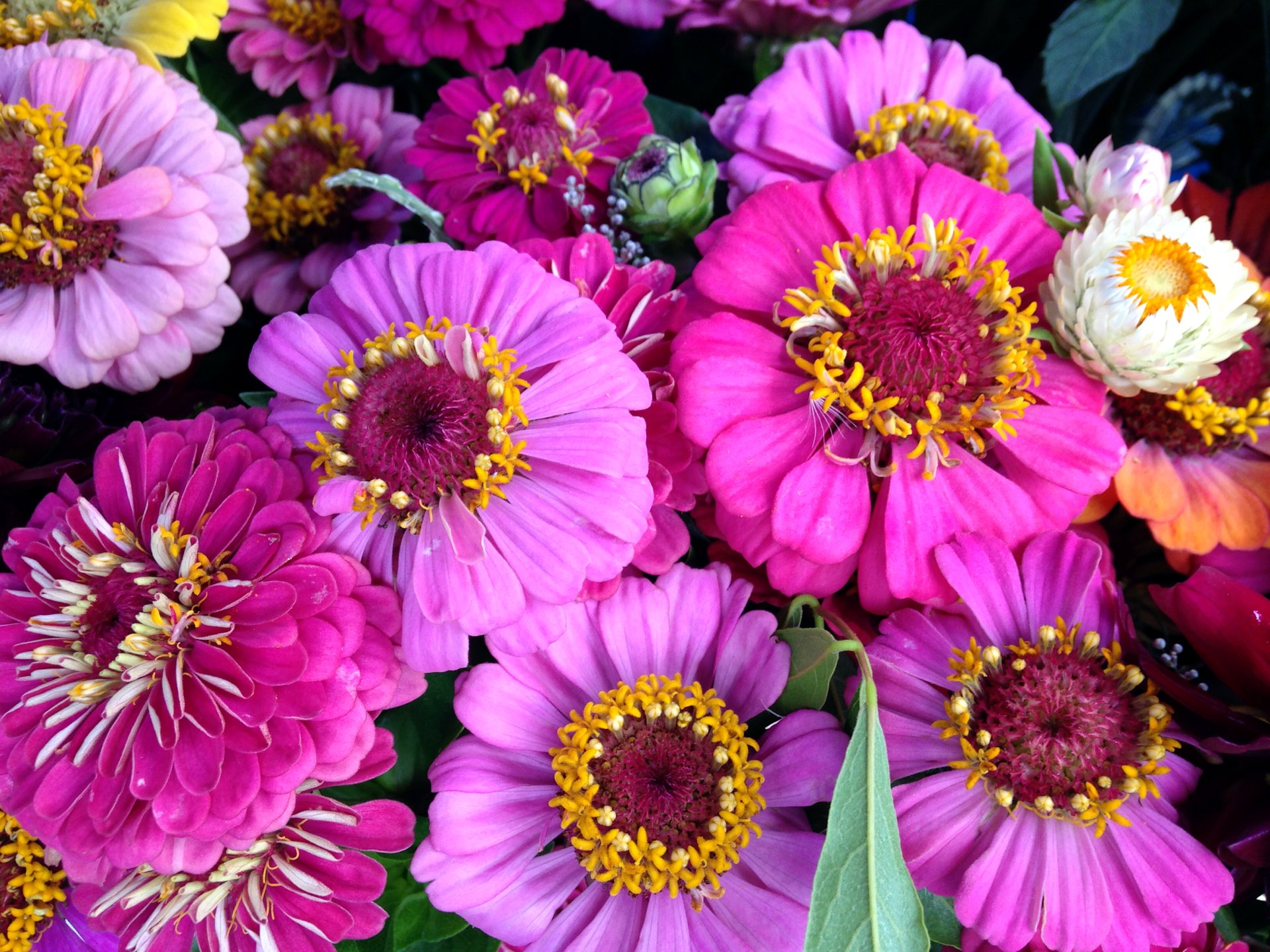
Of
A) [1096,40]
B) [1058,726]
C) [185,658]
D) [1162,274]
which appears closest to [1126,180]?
[1162,274]

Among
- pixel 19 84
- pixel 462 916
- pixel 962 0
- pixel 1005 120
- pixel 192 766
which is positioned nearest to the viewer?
pixel 192 766

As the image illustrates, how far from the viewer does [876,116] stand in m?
0.85

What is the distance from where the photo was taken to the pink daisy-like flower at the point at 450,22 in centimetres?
91

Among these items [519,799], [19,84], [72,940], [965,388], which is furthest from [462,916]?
[19,84]

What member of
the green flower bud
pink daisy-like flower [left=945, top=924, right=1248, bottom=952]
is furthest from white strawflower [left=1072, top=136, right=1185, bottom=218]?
pink daisy-like flower [left=945, top=924, right=1248, bottom=952]

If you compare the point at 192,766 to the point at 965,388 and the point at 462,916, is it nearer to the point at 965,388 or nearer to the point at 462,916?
the point at 462,916

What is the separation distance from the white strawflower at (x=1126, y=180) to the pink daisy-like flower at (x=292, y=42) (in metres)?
0.79

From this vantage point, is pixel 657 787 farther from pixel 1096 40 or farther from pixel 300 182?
pixel 1096 40

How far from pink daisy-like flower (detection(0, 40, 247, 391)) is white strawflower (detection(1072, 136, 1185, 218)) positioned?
75 centimetres

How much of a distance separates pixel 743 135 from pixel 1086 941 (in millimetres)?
705

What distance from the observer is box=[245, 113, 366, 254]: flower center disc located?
956 millimetres

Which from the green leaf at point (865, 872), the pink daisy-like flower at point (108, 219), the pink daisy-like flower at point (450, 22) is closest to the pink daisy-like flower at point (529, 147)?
the pink daisy-like flower at point (450, 22)

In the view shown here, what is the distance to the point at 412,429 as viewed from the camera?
0.60 metres

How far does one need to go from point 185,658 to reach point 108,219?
42 cm
